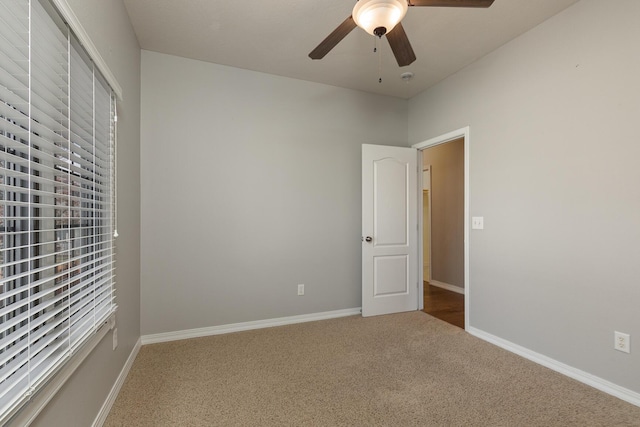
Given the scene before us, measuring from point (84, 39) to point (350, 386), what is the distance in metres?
2.55

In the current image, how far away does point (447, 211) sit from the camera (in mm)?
5043

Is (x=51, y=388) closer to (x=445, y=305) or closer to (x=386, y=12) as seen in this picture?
(x=386, y=12)

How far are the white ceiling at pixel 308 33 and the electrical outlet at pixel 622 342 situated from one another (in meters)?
2.41

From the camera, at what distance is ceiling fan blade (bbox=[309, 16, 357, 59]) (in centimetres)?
171

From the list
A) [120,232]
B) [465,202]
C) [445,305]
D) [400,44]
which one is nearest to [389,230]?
[465,202]

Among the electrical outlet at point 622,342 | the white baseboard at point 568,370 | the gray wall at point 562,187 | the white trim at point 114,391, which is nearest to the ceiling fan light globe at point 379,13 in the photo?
the gray wall at point 562,187

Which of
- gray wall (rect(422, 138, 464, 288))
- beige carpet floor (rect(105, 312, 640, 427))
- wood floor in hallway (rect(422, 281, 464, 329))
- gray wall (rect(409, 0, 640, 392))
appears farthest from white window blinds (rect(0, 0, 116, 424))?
gray wall (rect(422, 138, 464, 288))

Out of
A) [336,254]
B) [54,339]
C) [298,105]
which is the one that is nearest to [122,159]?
[54,339]

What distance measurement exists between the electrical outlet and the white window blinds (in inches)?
124

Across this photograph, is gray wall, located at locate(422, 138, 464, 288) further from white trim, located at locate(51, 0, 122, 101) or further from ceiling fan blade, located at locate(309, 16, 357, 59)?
white trim, located at locate(51, 0, 122, 101)

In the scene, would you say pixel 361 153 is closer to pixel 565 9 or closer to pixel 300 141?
pixel 300 141

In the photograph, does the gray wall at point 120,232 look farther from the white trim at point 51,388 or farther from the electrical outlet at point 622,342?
the electrical outlet at point 622,342

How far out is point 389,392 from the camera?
2.02m

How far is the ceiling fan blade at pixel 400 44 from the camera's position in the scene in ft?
5.66
